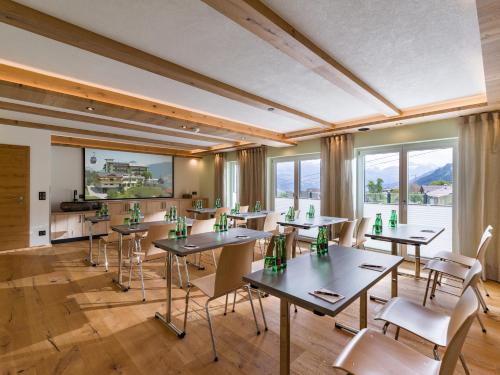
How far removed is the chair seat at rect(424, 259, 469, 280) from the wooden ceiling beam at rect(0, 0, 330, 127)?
298cm

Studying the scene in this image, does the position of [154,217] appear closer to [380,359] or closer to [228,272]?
[228,272]

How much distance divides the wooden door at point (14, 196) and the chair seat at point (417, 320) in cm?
633

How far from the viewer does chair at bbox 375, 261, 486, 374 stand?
154 cm

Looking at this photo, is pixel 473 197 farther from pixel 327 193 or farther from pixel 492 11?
pixel 492 11

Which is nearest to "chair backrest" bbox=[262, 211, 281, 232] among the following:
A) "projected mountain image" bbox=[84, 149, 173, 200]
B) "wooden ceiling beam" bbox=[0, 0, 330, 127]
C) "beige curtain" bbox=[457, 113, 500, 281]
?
"wooden ceiling beam" bbox=[0, 0, 330, 127]

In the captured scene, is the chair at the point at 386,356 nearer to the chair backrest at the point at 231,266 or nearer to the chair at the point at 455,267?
the chair backrest at the point at 231,266

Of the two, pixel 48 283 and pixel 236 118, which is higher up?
pixel 236 118

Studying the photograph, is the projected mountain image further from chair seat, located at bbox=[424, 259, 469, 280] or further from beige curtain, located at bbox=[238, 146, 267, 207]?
chair seat, located at bbox=[424, 259, 469, 280]

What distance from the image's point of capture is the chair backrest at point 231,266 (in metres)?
2.04

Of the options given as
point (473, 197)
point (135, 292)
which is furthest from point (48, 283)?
point (473, 197)

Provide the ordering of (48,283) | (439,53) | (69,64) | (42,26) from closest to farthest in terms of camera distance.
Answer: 1. (42,26)
2. (439,53)
3. (69,64)
4. (48,283)

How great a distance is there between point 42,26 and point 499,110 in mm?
5262

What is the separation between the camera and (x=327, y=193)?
554 cm

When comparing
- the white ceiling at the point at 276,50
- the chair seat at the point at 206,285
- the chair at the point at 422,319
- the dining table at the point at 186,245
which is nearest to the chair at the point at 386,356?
the chair at the point at 422,319
